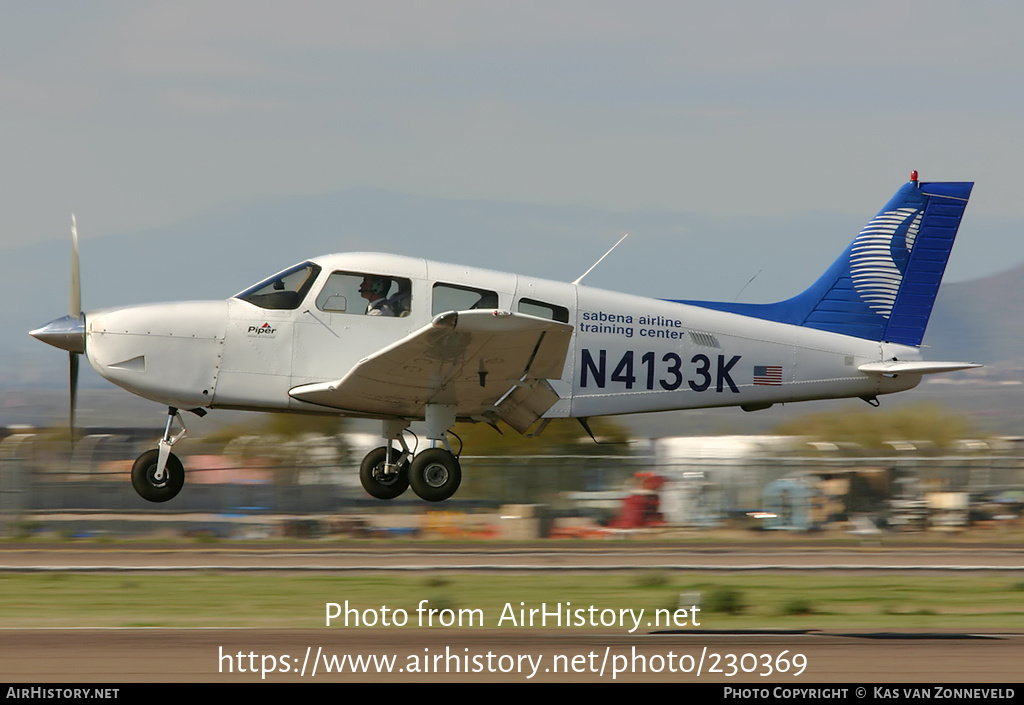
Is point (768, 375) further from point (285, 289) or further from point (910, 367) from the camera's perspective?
point (285, 289)

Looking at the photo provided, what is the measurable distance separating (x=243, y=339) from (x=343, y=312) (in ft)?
3.38

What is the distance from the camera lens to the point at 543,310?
43.2 ft

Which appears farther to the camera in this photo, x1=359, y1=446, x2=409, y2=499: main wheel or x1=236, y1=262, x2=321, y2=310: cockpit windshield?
x1=359, y1=446, x2=409, y2=499: main wheel

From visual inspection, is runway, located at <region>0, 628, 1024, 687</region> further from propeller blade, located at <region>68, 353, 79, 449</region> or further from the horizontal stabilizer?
the horizontal stabilizer

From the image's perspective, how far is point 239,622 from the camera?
15.2 m

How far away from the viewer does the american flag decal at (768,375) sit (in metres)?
14.0

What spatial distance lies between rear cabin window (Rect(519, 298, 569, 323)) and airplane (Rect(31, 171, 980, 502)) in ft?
0.04

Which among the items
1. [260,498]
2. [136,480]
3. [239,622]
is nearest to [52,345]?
[136,480]

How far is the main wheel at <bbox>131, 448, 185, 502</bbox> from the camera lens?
43.0 ft

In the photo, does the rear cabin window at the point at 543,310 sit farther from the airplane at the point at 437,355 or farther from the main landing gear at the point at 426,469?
the main landing gear at the point at 426,469

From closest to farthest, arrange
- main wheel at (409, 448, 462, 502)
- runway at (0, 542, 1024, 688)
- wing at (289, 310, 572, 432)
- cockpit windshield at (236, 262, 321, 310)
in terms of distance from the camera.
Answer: runway at (0, 542, 1024, 688) → wing at (289, 310, 572, 432) → cockpit windshield at (236, 262, 321, 310) → main wheel at (409, 448, 462, 502)

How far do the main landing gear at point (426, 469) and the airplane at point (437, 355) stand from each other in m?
0.02

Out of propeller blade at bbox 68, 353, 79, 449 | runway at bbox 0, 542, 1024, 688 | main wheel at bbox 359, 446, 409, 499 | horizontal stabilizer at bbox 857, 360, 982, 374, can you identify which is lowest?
runway at bbox 0, 542, 1024, 688

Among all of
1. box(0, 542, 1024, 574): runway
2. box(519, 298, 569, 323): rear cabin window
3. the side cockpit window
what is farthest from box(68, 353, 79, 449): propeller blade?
box(0, 542, 1024, 574): runway
